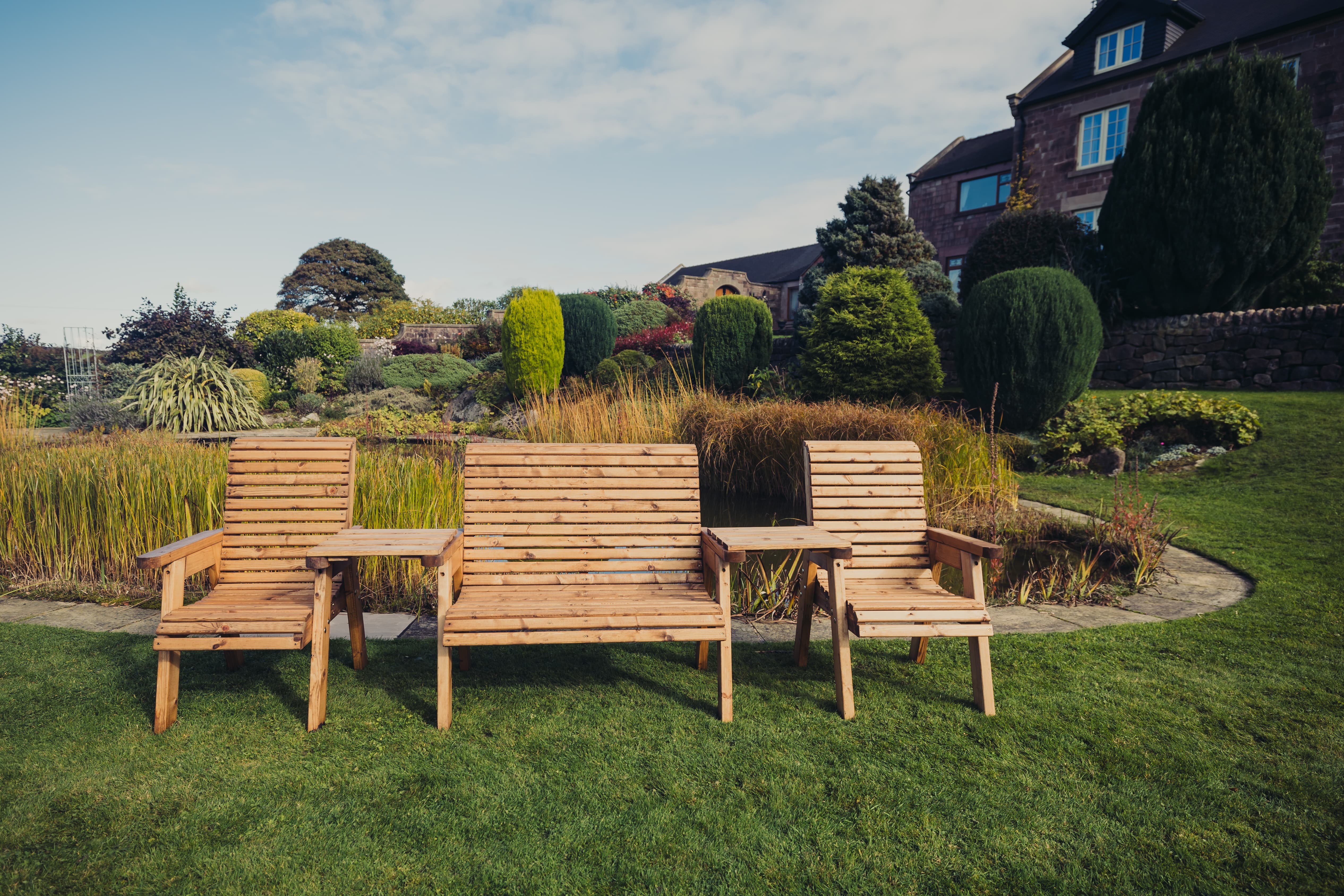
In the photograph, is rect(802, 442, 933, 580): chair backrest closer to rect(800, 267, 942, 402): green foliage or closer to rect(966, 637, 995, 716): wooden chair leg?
rect(966, 637, 995, 716): wooden chair leg

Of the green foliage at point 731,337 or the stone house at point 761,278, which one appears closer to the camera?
the green foliage at point 731,337

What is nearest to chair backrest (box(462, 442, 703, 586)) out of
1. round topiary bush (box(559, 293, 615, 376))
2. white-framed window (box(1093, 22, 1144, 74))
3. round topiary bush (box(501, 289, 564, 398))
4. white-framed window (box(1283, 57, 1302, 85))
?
round topiary bush (box(501, 289, 564, 398))

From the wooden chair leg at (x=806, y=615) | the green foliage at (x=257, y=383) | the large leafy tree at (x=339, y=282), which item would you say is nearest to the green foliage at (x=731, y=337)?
the green foliage at (x=257, y=383)

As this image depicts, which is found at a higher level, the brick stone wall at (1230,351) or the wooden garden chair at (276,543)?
the brick stone wall at (1230,351)

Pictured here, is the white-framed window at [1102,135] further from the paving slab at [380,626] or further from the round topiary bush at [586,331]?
the paving slab at [380,626]

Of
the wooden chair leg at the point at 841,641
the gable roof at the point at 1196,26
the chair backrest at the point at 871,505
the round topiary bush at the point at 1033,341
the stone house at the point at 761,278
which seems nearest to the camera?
the wooden chair leg at the point at 841,641

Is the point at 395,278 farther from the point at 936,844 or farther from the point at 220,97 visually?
the point at 936,844

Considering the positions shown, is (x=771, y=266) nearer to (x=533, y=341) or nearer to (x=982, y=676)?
(x=533, y=341)

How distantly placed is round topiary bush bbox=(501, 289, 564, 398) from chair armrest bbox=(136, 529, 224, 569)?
1044 centimetres

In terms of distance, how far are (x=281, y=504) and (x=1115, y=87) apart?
2164cm

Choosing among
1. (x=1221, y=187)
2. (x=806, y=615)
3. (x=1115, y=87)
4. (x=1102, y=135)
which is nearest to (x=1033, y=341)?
(x=1221, y=187)

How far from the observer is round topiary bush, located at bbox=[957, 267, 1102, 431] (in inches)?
365

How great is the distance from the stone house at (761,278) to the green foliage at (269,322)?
51.6 ft

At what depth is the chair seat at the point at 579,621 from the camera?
2.57 m
